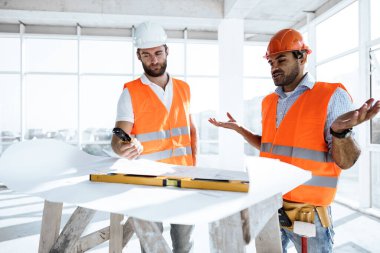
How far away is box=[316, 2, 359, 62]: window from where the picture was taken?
4.85 metres

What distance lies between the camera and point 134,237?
10.2ft

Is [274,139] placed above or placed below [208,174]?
above

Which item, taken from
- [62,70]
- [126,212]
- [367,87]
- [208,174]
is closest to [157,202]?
[126,212]

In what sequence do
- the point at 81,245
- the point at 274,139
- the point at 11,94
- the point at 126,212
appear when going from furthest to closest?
the point at 11,94 < the point at 274,139 < the point at 81,245 < the point at 126,212

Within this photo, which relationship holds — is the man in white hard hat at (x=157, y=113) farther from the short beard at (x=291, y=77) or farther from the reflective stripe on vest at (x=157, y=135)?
the short beard at (x=291, y=77)

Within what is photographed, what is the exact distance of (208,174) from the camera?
43.3 inches

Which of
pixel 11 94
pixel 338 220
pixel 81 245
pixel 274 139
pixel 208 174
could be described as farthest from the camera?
pixel 11 94

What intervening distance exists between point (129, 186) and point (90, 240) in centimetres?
59

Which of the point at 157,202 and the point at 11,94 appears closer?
the point at 157,202

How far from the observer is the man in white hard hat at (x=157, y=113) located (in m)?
1.74

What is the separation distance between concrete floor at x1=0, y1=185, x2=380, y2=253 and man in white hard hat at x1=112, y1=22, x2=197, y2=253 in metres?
1.29

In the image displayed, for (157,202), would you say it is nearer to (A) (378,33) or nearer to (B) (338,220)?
(B) (338,220)

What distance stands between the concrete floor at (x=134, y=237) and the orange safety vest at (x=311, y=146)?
1.53m

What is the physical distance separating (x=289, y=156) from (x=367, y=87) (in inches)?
143
